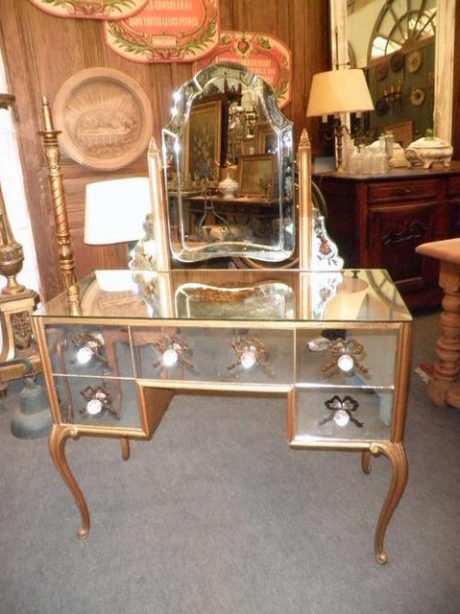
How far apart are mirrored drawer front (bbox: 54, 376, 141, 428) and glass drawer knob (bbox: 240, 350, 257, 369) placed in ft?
1.12

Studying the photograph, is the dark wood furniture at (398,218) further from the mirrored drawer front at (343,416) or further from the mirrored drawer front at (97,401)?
the mirrored drawer front at (97,401)

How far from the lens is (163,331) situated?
1.34 metres

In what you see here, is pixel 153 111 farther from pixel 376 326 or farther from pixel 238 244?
pixel 376 326

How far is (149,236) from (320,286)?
0.66 m

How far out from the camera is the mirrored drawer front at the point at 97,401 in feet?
4.57

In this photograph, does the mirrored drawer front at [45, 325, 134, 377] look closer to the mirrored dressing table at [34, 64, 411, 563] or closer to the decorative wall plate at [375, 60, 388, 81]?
the mirrored dressing table at [34, 64, 411, 563]

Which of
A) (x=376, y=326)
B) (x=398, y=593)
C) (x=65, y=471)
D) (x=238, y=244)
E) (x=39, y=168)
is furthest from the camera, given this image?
(x=39, y=168)

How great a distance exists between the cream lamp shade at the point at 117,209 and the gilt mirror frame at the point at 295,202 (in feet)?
0.49

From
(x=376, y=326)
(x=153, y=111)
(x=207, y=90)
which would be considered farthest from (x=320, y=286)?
(x=153, y=111)

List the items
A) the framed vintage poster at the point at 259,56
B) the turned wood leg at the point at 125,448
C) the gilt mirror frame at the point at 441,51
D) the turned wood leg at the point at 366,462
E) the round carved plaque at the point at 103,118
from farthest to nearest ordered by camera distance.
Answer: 1. the gilt mirror frame at the point at 441,51
2. the framed vintage poster at the point at 259,56
3. the round carved plaque at the point at 103,118
4. the turned wood leg at the point at 125,448
5. the turned wood leg at the point at 366,462

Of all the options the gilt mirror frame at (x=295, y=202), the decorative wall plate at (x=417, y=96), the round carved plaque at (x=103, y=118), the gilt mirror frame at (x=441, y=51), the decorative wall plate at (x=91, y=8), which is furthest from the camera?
the decorative wall plate at (x=417, y=96)

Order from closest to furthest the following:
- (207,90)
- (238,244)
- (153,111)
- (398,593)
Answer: (398,593) < (207,90) < (238,244) < (153,111)

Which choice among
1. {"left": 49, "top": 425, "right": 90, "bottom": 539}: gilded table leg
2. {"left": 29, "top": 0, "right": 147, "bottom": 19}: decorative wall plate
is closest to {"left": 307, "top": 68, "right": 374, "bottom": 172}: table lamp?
{"left": 29, "top": 0, "right": 147, "bottom": 19}: decorative wall plate

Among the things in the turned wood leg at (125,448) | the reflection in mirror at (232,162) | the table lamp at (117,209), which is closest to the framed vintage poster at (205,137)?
the reflection in mirror at (232,162)
